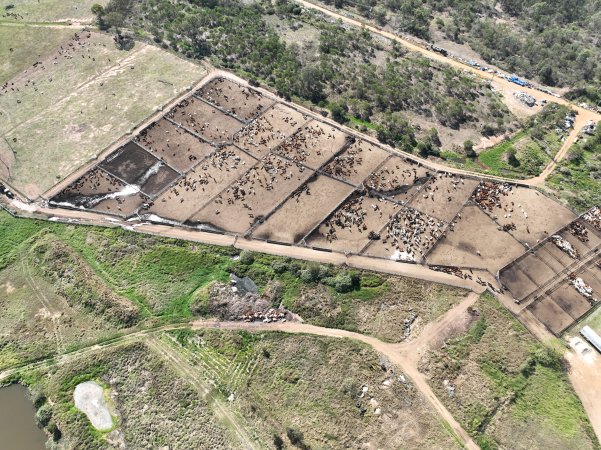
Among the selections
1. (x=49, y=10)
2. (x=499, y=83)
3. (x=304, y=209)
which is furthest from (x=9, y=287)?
(x=499, y=83)

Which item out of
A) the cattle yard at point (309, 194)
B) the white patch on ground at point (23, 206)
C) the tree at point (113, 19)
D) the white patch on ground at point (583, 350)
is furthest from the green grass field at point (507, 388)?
the tree at point (113, 19)

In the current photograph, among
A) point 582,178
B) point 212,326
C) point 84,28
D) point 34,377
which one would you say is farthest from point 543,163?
point 84,28

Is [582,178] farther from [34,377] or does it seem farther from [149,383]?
[34,377]

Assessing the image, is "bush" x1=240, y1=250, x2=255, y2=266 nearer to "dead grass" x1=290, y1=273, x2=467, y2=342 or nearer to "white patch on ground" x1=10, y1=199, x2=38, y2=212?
"dead grass" x1=290, y1=273, x2=467, y2=342

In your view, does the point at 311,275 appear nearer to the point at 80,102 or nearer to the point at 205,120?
the point at 205,120

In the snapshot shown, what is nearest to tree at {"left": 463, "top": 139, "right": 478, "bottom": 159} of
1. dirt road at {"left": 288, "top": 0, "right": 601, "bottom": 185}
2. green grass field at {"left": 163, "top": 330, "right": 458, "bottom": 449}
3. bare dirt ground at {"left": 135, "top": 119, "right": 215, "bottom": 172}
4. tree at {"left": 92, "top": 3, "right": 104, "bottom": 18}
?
dirt road at {"left": 288, "top": 0, "right": 601, "bottom": 185}

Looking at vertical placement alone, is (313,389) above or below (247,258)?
below

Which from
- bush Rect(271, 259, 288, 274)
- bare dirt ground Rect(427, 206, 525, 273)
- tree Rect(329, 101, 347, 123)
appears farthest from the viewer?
tree Rect(329, 101, 347, 123)
